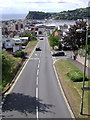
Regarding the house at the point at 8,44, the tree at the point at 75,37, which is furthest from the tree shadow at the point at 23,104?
the house at the point at 8,44

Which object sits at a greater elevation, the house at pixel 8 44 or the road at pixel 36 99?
the house at pixel 8 44

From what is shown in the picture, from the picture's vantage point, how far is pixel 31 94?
1786cm

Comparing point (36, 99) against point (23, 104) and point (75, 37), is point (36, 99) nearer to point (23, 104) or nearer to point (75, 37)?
point (23, 104)

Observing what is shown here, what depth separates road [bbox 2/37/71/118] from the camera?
14.1 meters

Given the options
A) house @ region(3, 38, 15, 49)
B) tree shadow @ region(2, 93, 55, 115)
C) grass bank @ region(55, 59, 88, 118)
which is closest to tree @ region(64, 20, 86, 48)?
grass bank @ region(55, 59, 88, 118)

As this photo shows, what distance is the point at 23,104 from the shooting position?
15.7 meters

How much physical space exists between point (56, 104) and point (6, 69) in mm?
4693

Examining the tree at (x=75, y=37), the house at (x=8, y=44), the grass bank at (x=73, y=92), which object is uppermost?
the tree at (x=75, y=37)

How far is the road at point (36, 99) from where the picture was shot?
14.1 metres

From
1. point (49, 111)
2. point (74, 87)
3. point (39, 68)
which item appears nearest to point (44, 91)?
point (74, 87)

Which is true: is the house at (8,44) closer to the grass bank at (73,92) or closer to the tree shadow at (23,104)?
the grass bank at (73,92)

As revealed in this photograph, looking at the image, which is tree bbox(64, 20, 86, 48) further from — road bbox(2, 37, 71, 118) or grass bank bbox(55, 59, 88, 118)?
road bbox(2, 37, 71, 118)

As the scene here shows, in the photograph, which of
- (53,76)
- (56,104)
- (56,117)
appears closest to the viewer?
(56,117)

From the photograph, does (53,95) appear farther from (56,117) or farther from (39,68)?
(39,68)
